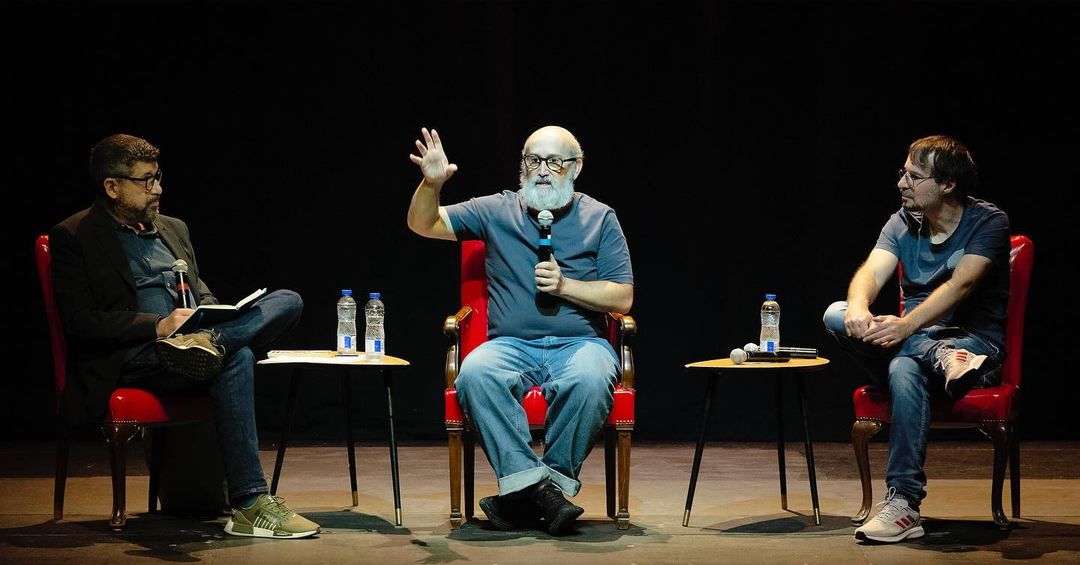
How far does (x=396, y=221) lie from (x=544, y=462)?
2.07 metres

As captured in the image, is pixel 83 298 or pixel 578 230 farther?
pixel 578 230

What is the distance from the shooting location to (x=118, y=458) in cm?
334

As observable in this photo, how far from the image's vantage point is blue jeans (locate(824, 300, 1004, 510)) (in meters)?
3.27

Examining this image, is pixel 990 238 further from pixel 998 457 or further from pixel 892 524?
pixel 892 524

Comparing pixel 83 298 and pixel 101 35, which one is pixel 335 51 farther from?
pixel 83 298

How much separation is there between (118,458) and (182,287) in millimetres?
583

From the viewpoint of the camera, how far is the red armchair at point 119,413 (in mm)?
3352

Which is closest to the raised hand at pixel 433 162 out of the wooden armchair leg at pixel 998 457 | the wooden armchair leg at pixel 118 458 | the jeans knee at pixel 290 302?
the jeans knee at pixel 290 302

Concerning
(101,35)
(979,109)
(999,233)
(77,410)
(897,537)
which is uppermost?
(101,35)

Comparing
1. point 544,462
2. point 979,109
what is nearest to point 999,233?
point 544,462

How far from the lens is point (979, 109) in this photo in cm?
523

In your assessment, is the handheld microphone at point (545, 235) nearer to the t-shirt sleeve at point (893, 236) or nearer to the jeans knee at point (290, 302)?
the jeans knee at point (290, 302)

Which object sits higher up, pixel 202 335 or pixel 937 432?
pixel 202 335

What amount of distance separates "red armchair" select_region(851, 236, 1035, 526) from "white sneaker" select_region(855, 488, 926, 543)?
0.27 meters
